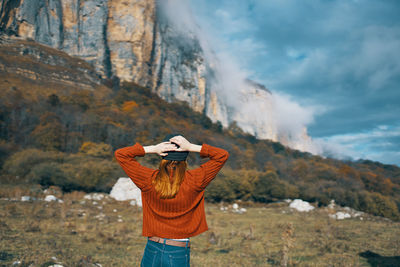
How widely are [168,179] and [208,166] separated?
29cm

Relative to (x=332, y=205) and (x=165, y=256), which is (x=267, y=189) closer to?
(x=332, y=205)

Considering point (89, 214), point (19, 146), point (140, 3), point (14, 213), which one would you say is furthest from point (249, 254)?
point (140, 3)

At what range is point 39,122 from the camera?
79.7 ft

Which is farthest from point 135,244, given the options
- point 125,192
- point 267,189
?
point 267,189

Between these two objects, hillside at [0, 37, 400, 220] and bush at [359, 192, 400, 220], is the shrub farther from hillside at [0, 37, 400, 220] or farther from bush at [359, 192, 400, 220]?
bush at [359, 192, 400, 220]

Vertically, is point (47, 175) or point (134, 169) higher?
point (134, 169)

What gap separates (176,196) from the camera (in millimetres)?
1801

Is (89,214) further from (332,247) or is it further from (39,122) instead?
(39,122)

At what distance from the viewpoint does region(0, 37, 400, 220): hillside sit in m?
18.4

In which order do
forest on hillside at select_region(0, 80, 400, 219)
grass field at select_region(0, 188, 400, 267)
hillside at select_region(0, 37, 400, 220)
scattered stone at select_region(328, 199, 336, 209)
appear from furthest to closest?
scattered stone at select_region(328, 199, 336, 209) < hillside at select_region(0, 37, 400, 220) < forest on hillside at select_region(0, 80, 400, 219) < grass field at select_region(0, 188, 400, 267)

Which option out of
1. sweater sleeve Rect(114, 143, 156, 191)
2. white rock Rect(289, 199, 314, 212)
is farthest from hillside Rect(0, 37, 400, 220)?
sweater sleeve Rect(114, 143, 156, 191)

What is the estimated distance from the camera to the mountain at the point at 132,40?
4231 centimetres

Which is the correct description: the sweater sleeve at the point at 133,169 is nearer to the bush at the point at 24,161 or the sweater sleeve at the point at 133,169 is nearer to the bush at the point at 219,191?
the bush at the point at 219,191

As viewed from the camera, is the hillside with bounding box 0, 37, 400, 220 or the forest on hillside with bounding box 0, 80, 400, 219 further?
the hillside with bounding box 0, 37, 400, 220
